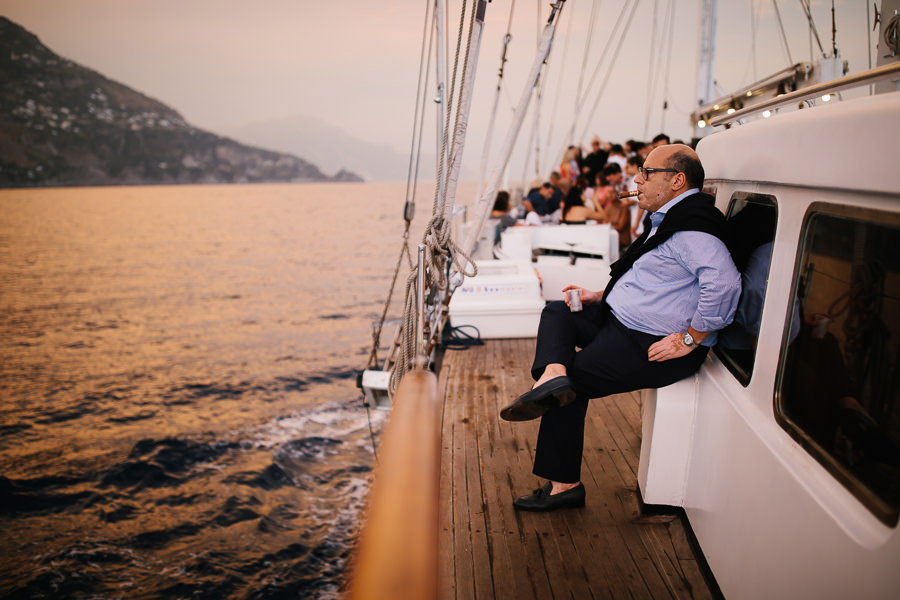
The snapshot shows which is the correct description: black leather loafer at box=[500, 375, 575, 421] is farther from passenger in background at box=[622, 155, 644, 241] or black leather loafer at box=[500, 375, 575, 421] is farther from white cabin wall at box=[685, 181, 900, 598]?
passenger in background at box=[622, 155, 644, 241]

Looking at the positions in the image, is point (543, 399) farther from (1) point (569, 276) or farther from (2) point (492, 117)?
(2) point (492, 117)

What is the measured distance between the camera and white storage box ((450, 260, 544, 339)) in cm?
484

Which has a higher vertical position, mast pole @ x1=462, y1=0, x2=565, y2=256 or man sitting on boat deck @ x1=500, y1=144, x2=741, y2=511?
mast pole @ x1=462, y1=0, x2=565, y2=256

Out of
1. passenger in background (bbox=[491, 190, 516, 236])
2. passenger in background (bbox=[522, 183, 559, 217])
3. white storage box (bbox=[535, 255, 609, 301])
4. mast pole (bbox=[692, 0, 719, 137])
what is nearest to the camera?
white storage box (bbox=[535, 255, 609, 301])

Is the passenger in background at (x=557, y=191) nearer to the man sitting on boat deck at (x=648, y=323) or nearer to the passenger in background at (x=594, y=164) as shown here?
the passenger in background at (x=594, y=164)

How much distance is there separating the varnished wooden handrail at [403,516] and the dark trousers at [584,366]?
1247mm

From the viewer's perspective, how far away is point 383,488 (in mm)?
844

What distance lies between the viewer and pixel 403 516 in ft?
2.57

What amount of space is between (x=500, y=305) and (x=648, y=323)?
276cm

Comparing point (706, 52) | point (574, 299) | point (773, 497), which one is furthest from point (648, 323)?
point (706, 52)

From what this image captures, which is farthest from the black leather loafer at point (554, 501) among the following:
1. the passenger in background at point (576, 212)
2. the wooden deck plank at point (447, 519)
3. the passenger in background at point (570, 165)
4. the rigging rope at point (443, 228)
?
the passenger in background at point (570, 165)

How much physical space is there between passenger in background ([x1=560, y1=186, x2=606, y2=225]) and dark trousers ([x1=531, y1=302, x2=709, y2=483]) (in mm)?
4959

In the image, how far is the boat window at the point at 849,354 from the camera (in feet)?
3.47

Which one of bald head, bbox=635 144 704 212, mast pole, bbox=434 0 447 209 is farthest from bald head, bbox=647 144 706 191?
mast pole, bbox=434 0 447 209
